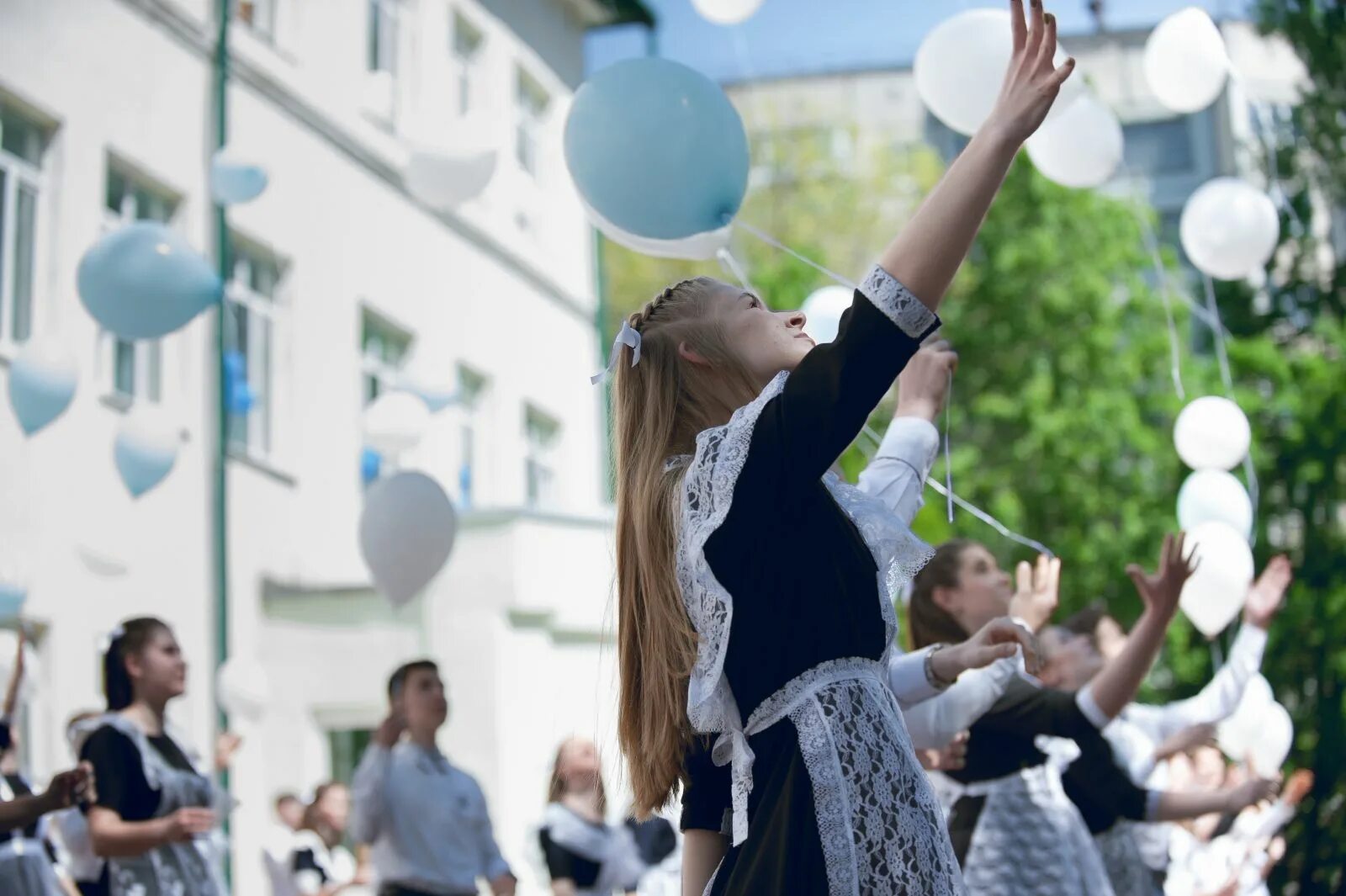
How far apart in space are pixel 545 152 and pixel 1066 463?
279 inches

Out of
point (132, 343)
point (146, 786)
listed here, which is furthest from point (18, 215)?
point (146, 786)

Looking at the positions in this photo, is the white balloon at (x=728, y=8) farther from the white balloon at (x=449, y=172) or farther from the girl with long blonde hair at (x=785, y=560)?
the girl with long blonde hair at (x=785, y=560)

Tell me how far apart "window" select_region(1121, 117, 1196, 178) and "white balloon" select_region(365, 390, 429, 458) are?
22.4 m

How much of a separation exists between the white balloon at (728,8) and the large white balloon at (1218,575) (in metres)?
2.78

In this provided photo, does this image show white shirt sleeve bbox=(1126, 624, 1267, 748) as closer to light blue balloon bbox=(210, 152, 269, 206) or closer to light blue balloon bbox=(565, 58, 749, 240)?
light blue balloon bbox=(565, 58, 749, 240)

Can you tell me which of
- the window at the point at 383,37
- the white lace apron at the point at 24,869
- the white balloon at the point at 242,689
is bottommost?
the white lace apron at the point at 24,869

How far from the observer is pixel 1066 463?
18625mm

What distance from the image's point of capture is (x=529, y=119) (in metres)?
16.5

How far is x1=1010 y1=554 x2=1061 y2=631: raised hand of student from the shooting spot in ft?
12.1

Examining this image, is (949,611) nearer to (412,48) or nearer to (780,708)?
(780,708)

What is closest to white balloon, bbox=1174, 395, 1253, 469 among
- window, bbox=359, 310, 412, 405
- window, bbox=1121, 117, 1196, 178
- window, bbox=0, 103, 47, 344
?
window, bbox=0, 103, 47, 344

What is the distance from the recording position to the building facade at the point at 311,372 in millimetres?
9016

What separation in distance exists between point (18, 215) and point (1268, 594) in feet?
23.1

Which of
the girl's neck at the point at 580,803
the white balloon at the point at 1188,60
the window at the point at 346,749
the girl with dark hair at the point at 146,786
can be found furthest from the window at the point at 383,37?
the girl with dark hair at the point at 146,786
